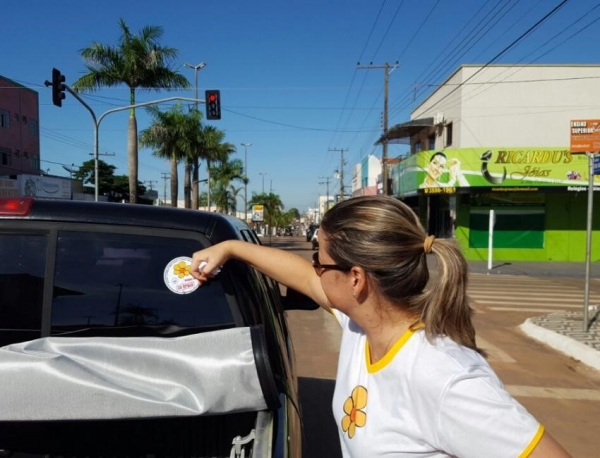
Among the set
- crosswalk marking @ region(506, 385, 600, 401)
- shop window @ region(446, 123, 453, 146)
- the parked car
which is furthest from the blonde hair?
shop window @ region(446, 123, 453, 146)

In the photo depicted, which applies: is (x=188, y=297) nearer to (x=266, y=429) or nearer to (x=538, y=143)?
(x=266, y=429)

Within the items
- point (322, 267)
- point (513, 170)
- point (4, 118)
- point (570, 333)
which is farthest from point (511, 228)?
point (4, 118)

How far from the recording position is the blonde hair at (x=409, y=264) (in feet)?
4.64

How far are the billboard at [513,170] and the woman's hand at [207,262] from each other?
22.7 m

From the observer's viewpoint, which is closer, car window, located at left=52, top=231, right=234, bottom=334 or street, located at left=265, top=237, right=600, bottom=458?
car window, located at left=52, top=231, right=234, bottom=334

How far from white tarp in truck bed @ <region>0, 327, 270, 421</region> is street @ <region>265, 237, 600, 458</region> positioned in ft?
6.81

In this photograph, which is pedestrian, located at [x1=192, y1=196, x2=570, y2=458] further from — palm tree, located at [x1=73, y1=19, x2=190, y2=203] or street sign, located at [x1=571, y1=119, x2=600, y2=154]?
palm tree, located at [x1=73, y1=19, x2=190, y2=203]

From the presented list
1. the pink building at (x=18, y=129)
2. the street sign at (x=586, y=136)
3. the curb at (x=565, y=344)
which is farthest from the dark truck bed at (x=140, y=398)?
the pink building at (x=18, y=129)

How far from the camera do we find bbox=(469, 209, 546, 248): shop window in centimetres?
2377

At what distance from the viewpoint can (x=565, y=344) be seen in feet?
24.0

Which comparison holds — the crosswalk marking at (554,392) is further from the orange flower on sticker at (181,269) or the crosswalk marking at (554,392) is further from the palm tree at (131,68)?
the palm tree at (131,68)

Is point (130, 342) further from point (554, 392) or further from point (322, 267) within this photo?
point (554, 392)

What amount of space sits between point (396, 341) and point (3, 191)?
36476mm

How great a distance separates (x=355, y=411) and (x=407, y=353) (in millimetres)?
284
